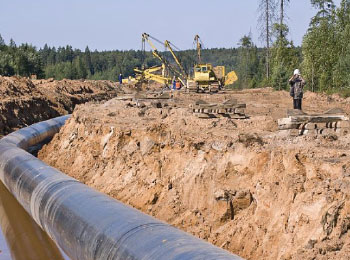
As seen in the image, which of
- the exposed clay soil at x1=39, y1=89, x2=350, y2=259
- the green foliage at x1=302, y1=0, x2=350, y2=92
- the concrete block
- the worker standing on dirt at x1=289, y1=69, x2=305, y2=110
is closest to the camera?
the exposed clay soil at x1=39, y1=89, x2=350, y2=259

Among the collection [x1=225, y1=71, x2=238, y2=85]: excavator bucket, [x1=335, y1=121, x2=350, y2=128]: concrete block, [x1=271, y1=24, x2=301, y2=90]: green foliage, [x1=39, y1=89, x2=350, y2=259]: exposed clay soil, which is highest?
[x1=271, y1=24, x2=301, y2=90]: green foliage

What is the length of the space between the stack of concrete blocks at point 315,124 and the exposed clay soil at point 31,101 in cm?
1950

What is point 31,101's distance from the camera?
104ft

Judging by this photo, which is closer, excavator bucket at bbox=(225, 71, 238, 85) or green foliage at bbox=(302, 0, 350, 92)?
green foliage at bbox=(302, 0, 350, 92)

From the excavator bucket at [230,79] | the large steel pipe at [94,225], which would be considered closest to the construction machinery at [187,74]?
the excavator bucket at [230,79]

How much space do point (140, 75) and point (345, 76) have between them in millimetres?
25869

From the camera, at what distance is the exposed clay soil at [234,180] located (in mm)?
6465

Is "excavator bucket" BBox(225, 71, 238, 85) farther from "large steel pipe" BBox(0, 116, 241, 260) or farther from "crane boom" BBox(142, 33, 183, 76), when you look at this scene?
"large steel pipe" BBox(0, 116, 241, 260)

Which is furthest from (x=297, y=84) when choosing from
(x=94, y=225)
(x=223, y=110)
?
(x=94, y=225)

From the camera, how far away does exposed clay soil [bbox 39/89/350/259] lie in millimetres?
6465

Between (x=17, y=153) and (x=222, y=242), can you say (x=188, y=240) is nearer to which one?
(x=222, y=242)

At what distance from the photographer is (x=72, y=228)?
7.04 m

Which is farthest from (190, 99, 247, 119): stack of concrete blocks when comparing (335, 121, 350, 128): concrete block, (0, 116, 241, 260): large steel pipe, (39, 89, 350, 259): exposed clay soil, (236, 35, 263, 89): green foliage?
(236, 35, 263, 89): green foliage

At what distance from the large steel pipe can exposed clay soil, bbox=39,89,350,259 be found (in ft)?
5.32
